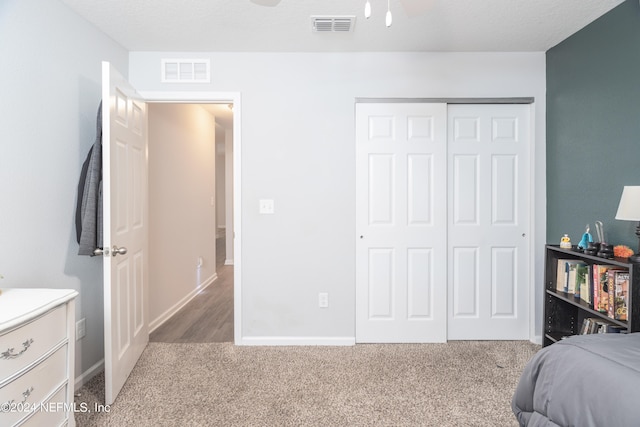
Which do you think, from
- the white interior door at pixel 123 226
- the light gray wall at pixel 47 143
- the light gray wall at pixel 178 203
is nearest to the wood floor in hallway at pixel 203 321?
the light gray wall at pixel 178 203

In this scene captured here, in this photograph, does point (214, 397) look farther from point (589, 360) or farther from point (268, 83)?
point (268, 83)

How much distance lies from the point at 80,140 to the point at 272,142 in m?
1.34

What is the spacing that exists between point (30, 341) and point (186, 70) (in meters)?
2.25

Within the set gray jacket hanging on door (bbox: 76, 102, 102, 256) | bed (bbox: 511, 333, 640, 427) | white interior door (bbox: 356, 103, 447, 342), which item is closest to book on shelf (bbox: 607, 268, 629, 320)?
bed (bbox: 511, 333, 640, 427)

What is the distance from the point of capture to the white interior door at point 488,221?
2.88 m

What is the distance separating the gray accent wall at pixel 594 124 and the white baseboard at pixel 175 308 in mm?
3639

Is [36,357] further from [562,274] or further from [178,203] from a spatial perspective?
[562,274]

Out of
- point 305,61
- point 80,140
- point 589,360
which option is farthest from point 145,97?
point 589,360

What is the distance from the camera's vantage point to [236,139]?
2834 millimetres

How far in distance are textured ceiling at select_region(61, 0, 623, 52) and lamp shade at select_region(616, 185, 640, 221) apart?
1.23 meters

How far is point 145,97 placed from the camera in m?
2.80

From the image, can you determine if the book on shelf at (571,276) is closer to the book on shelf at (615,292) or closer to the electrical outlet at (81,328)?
the book on shelf at (615,292)

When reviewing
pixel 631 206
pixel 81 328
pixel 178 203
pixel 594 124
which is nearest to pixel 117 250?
pixel 81 328

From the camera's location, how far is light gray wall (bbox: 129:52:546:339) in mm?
2832
